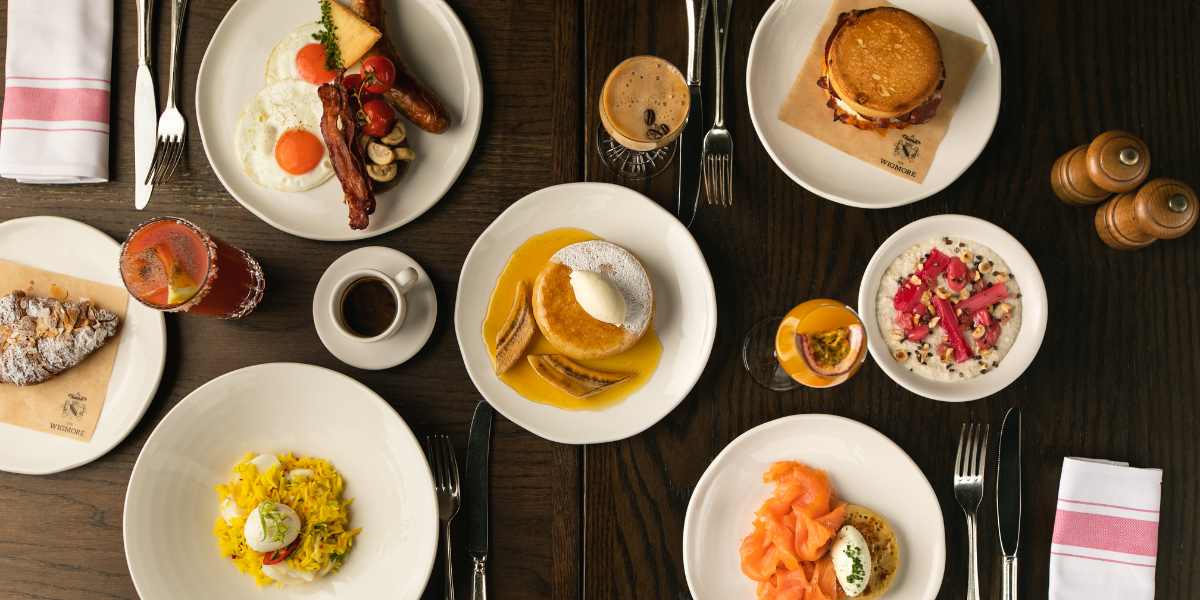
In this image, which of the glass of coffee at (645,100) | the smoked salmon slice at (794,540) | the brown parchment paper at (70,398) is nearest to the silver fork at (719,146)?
the glass of coffee at (645,100)

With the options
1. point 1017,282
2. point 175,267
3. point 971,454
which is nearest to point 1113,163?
point 1017,282

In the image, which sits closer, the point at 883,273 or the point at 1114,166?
the point at 1114,166

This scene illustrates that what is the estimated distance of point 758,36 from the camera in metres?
1.78

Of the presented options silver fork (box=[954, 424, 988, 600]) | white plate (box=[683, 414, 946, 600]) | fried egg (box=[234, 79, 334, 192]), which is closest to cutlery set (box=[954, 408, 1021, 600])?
silver fork (box=[954, 424, 988, 600])

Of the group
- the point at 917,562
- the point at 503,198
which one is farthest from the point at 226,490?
the point at 917,562

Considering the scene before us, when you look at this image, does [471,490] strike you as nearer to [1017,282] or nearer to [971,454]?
[971,454]

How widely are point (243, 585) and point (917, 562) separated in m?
1.87

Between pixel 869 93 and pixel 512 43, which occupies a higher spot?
pixel 512 43

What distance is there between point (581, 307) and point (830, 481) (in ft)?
2.81

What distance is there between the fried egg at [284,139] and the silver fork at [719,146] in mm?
1083

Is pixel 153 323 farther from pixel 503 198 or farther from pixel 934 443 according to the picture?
pixel 934 443

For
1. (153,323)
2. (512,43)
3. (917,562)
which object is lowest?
(917,562)

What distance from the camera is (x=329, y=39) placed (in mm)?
1686

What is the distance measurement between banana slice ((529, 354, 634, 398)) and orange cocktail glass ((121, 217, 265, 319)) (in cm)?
84
